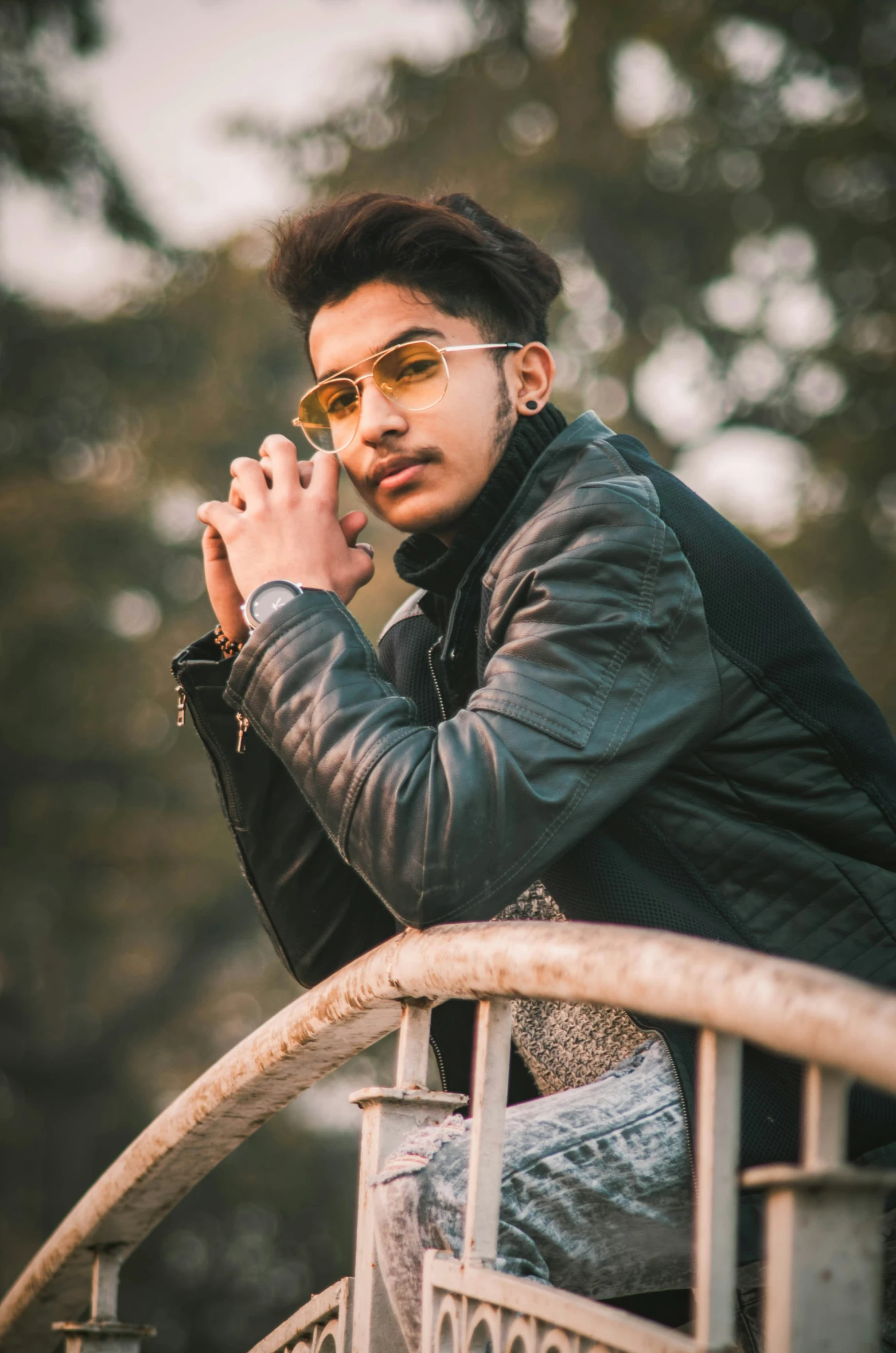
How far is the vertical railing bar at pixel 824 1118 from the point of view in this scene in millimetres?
880

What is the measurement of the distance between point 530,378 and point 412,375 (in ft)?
0.76

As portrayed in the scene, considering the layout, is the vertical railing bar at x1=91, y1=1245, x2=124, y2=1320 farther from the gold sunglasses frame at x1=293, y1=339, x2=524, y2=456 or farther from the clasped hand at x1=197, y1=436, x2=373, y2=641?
the gold sunglasses frame at x1=293, y1=339, x2=524, y2=456

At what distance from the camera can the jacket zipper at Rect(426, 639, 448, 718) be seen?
215 cm

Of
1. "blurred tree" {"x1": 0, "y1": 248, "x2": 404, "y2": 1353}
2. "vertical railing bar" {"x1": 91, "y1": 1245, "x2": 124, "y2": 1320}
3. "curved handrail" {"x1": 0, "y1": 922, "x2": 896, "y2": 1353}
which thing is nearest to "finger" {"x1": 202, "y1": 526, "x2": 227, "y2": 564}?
"curved handrail" {"x1": 0, "y1": 922, "x2": 896, "y2": 1353}

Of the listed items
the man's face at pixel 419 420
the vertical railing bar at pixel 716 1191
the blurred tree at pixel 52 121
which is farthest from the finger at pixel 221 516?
the blurred tree at pixel 52 121

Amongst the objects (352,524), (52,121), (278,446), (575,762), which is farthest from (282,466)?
(52,121)

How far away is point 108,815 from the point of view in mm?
14969

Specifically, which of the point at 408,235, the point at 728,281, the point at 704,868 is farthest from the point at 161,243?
the point at 704,868

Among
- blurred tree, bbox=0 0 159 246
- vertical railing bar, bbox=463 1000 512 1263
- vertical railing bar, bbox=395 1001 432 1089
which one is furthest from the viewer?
blurred tree, bbox=0 0 159 246

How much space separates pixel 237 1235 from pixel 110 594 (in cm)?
671

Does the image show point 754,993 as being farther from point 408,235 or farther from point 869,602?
point 869,602

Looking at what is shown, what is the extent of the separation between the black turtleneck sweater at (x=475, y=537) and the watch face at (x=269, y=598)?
23 cm

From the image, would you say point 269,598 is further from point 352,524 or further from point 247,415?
point 247,415

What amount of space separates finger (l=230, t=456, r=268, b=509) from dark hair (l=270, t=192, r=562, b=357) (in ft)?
1.27
